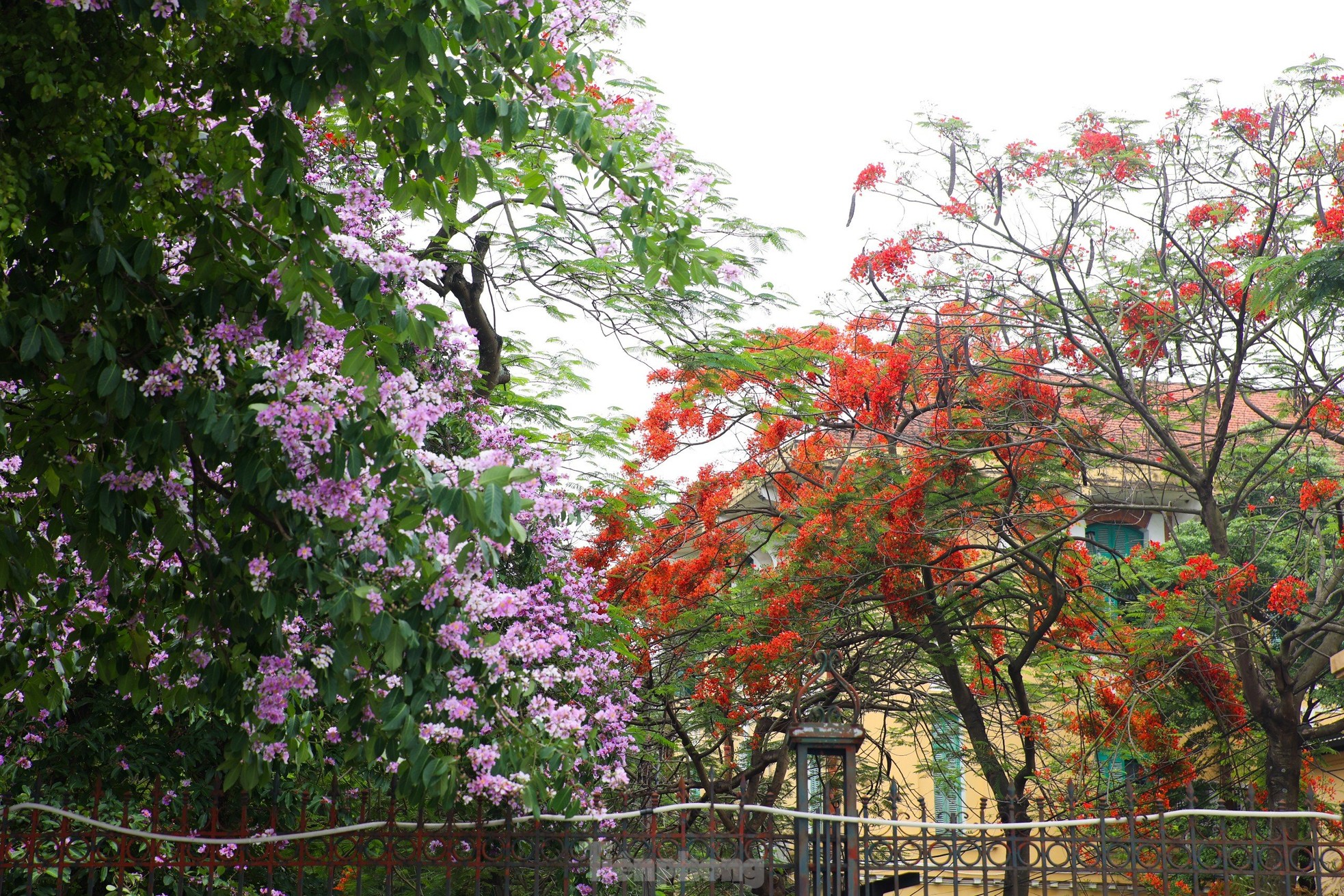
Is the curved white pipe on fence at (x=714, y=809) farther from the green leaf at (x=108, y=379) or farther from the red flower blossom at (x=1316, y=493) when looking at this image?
the red flower blossom at (x=1316, y=493)

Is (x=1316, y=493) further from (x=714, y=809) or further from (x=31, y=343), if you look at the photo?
(x=31, y=343)

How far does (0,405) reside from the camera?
3510 millimetres

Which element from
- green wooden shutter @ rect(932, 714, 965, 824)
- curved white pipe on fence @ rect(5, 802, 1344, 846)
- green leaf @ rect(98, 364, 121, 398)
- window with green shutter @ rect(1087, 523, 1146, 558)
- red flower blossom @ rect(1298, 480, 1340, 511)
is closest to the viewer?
green leaf @ rect(98, 364, 121, 398)

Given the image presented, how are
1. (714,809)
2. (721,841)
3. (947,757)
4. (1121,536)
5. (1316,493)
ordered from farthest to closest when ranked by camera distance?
(1121,536), (947,757), (1316,493), (721,841), (714,809)

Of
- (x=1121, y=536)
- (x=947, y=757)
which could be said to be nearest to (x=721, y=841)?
(x=947, y=757)

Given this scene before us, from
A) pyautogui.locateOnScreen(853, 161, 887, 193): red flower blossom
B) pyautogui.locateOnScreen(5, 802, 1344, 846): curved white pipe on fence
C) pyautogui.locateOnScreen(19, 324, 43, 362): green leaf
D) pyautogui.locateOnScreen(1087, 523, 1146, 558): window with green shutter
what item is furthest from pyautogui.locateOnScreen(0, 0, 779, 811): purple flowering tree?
pyautogui.locateOnScreen(1087, 523, 1146, 558): window with green shutter

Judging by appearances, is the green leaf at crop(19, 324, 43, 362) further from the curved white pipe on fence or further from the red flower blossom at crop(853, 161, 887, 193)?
the red flower blossom at crop(853, 161, 887, 193)

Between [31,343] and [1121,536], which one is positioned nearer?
[31,343]

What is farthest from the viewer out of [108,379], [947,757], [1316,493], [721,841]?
[947,757]

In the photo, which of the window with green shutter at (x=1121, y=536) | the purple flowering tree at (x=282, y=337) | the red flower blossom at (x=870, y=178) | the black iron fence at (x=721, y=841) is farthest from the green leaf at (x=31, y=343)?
the window with green shutter at (x=1121, y=536)

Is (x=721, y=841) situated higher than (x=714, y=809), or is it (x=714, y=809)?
(x=714, y=809)

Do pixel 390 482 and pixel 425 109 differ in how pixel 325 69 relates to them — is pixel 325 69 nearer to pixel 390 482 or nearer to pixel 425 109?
pixel 425 109

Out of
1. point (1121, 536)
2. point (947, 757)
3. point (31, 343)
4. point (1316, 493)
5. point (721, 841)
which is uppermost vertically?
point (1121, 536)

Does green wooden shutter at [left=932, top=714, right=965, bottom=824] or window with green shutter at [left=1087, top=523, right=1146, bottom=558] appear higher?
window with green shutter at [left=1087, top=523, right=1146, bottom=558]
